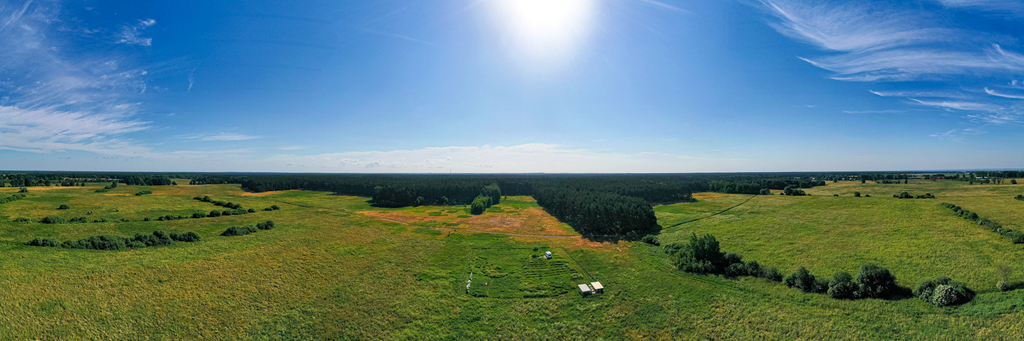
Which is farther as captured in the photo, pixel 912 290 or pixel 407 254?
pixel 407 254

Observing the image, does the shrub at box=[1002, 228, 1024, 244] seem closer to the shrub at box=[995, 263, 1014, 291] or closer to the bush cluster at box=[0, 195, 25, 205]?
the shrub at box=[995, 263, 1014, 291]

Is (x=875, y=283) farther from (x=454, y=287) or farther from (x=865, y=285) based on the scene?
(x=454, y=287)

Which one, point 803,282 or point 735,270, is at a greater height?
point 803,282

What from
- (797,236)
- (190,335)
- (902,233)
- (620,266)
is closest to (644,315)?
(620,266)

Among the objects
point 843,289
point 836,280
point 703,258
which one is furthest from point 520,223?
point 843,289

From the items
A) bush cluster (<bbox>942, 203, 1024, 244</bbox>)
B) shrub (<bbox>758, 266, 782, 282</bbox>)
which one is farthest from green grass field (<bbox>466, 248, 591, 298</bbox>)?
bush cluster (<bbox>942, 203, 1024, 244</bbox>)

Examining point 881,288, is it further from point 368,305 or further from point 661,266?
point 368,305
